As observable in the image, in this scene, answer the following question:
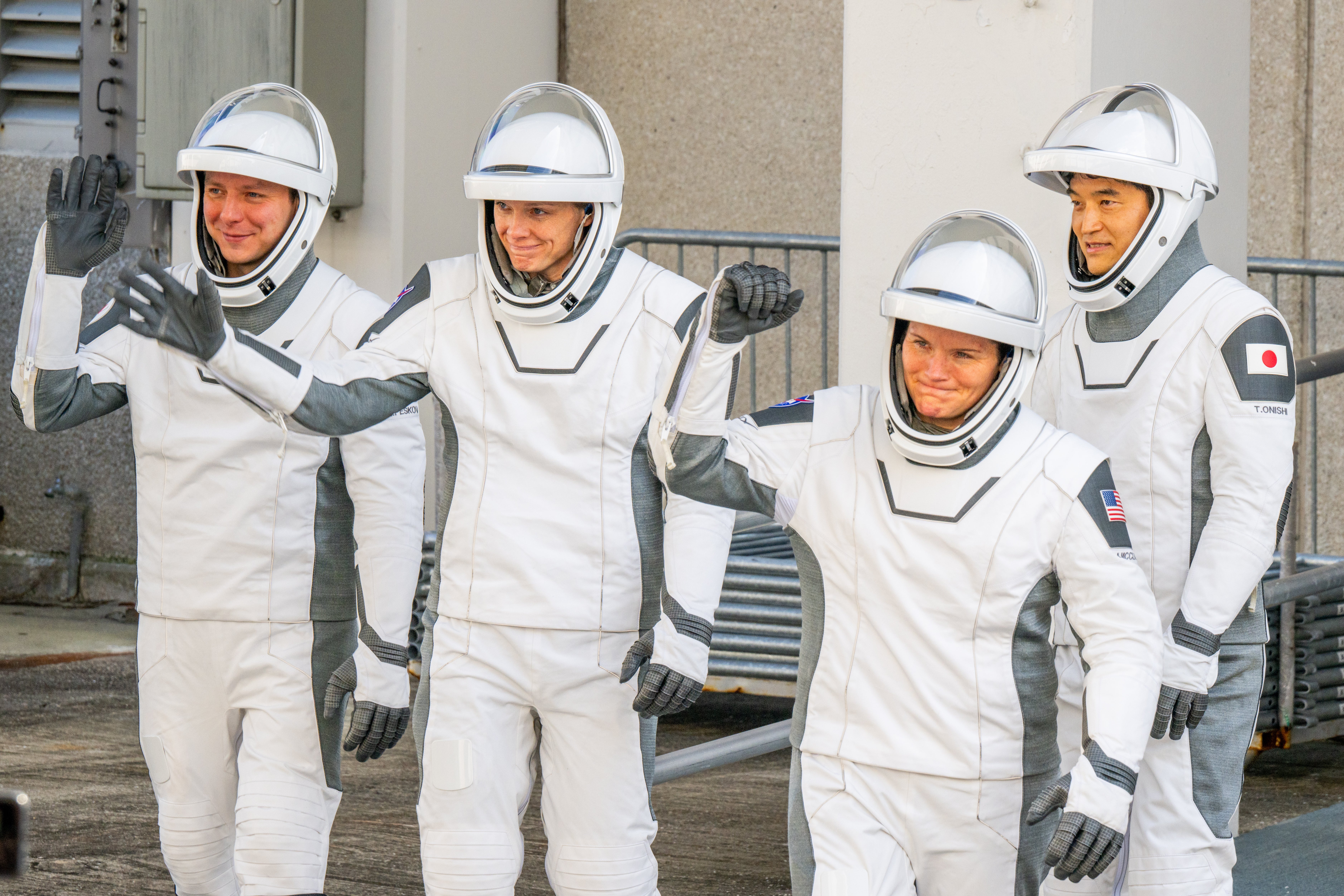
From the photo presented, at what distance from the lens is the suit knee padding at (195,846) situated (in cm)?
414

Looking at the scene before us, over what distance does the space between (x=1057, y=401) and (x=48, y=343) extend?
2150 millimetres

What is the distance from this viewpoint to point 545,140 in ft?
12.8

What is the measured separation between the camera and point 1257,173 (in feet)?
26.5

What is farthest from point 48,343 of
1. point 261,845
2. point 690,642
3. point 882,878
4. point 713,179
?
point 713,179

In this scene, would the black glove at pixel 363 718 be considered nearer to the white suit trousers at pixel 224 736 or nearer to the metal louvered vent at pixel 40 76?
the white suit trousers at pixel 224 736

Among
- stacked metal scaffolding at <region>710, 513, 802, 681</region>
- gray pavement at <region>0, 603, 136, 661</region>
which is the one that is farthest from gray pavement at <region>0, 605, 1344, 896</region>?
stacked metal scaffolding at <region>710, 513, 802, 681</region>

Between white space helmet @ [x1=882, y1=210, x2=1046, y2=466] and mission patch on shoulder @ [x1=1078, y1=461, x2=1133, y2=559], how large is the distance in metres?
0.19

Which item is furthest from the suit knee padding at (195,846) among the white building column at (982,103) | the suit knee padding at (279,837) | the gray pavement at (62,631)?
the gray pavement at (62,631)

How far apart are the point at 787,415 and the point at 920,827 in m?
0.78

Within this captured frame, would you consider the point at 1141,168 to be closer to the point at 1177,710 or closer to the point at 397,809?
the point at 1177,710

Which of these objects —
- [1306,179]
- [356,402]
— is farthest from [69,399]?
[1306,179]

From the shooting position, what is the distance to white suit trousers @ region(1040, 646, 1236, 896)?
3.74m

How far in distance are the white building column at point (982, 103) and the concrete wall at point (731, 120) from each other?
2.88 meters

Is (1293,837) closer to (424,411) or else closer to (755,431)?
(755,431)
